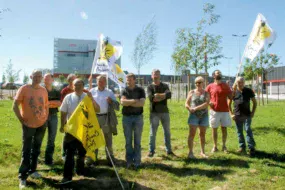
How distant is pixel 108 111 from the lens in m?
6.79

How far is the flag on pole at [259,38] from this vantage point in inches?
305

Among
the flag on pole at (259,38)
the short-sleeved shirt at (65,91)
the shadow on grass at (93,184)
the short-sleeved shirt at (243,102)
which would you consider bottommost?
the shadow on grass at (93,184)

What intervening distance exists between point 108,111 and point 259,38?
4.41 metres

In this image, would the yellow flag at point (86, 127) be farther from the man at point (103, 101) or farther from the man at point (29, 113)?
the man at point (103, 101)

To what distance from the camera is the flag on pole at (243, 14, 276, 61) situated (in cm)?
774

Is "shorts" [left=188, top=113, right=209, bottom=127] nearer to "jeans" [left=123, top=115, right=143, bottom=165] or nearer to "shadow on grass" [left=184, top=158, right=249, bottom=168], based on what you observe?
"shadow on grass" [left=184, top=158, right=249, bottom=168]

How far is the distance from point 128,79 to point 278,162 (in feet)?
13.3

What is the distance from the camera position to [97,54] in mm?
8555

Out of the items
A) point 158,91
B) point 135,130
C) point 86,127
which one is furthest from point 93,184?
point 158,91

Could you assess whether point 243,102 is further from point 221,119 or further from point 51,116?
point 51,116

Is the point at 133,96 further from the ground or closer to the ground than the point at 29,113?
further from the ground

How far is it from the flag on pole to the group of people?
81 cm

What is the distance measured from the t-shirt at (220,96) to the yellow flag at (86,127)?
3.49 metres

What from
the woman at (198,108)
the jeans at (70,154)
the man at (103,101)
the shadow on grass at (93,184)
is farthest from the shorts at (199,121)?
the jeans at (70,154)
